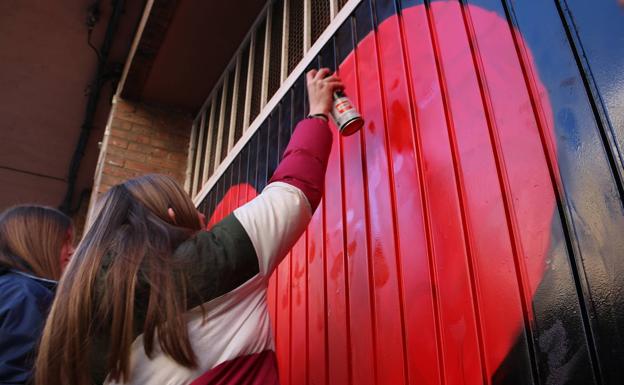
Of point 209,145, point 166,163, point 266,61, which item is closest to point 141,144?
point 166,163

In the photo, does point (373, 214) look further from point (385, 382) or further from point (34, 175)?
point (34, 175)

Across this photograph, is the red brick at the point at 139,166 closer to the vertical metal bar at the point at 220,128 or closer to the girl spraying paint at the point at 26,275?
the vertical metal bar at the point at 220,128

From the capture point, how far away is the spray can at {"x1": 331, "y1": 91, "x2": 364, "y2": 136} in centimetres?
150

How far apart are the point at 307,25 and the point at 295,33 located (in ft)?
0.79

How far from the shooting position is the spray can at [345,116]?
4.93 ft

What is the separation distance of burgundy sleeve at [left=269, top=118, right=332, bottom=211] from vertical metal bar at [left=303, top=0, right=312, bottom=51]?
1285 millimetres

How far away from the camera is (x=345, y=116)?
1.52 metres

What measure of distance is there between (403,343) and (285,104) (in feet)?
5.15

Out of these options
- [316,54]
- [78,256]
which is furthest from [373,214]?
[316,54]

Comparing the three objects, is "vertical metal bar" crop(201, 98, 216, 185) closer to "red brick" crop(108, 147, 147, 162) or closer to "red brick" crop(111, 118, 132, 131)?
"red brick" crop(108, 147, 147, 162)

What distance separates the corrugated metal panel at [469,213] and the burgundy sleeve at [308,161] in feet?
0.97

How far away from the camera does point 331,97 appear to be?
1579 millimetres

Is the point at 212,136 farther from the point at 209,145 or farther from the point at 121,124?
the point at 121,124

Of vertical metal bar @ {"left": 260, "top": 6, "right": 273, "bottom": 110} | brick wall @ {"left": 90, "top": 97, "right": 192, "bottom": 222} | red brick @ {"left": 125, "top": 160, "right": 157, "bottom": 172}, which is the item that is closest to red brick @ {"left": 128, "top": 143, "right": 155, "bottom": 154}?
brick wall @ {"left": 90, "top": 97, "right": 192, "bottom": 222}
